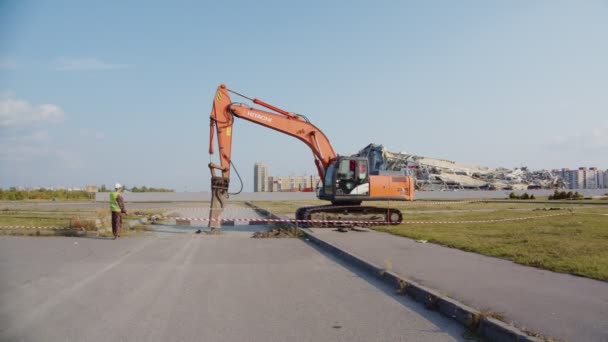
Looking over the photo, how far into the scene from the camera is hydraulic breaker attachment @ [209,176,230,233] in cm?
1898

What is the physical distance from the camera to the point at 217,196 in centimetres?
1900

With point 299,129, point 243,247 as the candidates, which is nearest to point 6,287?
point 243,247

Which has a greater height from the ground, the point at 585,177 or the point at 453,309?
the point at 585,177

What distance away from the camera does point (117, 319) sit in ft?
20.9

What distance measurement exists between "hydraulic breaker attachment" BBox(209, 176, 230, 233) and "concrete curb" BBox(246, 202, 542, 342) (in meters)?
9.37

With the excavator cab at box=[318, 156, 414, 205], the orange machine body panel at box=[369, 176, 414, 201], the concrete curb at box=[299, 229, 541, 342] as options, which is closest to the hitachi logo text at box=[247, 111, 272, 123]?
the excavator cab at box=[318, 156, 414, 205]

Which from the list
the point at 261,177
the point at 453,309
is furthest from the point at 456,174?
the point at 453,309

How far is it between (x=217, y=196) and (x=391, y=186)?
720 centimetres

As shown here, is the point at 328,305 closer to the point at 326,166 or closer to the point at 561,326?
the point at 561,326

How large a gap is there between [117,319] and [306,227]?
46.9ft

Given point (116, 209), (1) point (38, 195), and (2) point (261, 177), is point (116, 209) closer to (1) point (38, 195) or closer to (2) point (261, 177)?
(1) point (38, 195)

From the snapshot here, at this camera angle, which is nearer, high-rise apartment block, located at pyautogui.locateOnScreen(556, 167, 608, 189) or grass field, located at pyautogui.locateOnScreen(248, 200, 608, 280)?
grass field, located at pyautogui.locateOnScreen(248, 200, 608, 280)

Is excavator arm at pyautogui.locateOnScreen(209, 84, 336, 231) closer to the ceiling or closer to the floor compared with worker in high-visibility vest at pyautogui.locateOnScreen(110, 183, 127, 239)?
closer to the ceiling

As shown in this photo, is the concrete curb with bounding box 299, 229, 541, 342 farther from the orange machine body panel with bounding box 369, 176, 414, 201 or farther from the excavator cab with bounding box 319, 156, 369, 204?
the orange machine body panel with bounding box 369, 176, 414, 201
